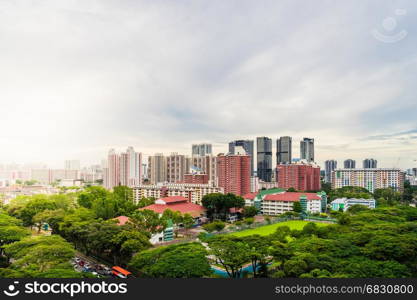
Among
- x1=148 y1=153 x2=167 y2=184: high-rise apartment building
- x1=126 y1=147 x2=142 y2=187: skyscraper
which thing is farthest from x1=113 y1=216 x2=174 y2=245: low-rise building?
x1=148 y1=153 x2=167 y2=184: high-rise apartment building

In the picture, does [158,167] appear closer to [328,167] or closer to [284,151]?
[284,151]

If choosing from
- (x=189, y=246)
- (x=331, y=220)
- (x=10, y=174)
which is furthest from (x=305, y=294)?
(x=10, y=174)

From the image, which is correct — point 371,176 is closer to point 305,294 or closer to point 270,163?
point 270,163

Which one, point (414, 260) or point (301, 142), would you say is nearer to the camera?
point (414, 260)

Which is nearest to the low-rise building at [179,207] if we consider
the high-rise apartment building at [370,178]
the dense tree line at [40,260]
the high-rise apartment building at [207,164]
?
the high-rise apartment building at [207,164]

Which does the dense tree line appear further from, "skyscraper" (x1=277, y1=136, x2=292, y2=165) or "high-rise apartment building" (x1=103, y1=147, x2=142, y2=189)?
"skyscraper" (x1=277, y1=136, x2=292, y2=165)

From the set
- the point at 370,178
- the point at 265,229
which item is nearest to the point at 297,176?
the point at 370,178

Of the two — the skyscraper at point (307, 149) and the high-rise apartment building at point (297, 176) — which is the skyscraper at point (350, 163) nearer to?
the high-rise apartment building at point (297, 176)
